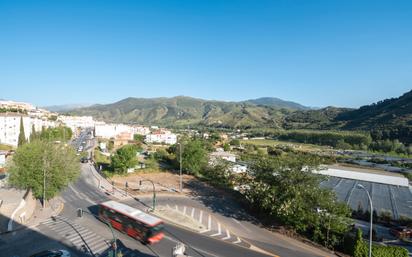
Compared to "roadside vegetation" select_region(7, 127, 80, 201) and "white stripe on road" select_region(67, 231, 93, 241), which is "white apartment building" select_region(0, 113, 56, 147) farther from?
"white stripe on road" select_region(67, 231, 93, 241)

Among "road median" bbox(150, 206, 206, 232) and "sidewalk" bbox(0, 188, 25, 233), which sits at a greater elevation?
"sidewalk" bbox(0, 188, 25, 233)

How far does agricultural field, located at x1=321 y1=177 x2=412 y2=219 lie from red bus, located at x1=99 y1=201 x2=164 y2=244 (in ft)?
96.8

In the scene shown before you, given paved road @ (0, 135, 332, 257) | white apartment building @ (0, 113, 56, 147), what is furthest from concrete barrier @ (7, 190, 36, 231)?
white apartment building @ (0, 113, 56, 147)

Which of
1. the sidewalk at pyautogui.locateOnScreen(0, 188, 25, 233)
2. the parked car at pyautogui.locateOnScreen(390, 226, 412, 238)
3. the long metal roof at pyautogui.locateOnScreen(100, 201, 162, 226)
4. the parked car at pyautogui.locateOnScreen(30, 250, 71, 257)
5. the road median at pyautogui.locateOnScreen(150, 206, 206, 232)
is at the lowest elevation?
the parked car at pyautogui.locateOnScreen(390, 226, 412, 238)

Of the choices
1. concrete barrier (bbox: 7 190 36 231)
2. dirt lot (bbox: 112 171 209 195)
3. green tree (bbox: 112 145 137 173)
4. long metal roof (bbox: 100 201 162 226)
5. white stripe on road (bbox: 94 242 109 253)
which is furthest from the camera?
green tree (bbox: 112 145 137 173)

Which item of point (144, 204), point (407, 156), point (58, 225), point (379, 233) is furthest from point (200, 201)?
point (407, 156)

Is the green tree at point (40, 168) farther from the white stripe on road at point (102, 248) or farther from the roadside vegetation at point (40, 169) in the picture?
the white stripe on road at point (102, 248)

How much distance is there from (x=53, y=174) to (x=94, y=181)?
16.7 m

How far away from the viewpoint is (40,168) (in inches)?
1281

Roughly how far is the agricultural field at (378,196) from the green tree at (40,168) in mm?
38186

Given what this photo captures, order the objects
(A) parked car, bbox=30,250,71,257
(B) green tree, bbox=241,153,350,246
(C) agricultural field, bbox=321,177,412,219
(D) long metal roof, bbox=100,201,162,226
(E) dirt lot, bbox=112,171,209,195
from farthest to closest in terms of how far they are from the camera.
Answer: (E) dirt lot, bbox=112,171,209,195
(C) agricultural field, bbox=321,177,412,219
(B) green tree, bbox=241,153,350,246
(D) long metal roof, bbox=100,201,162,226
(A) parked car, bbox=30,250,71,257

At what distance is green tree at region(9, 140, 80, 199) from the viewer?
32.0 m

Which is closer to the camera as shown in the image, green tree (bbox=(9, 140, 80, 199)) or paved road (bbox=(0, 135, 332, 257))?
paved road (bbox=(0, 135, 332, 257))

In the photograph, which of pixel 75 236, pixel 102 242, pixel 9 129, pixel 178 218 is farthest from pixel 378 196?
pixel 9 129
